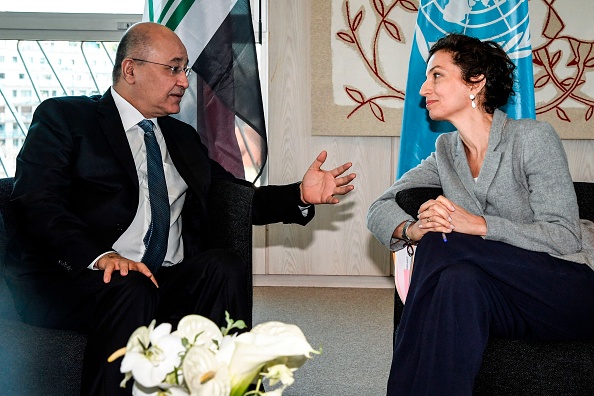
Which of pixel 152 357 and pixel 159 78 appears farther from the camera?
pixel 159 78

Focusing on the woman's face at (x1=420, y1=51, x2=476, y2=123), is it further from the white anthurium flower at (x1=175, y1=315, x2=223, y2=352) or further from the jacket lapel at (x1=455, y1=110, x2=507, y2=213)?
the white anthurium flower at (x1=175, y1=315, x2=223, y2=352)

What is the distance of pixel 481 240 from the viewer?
6.90ft

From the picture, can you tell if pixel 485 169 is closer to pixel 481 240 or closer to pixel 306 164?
pixel 481 240

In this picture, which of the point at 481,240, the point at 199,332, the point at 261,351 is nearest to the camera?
the point at 261,351

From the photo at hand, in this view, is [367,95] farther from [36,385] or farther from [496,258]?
[36,385]

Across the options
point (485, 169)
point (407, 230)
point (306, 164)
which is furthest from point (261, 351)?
point (306, 164)

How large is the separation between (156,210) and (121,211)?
0.11 meters

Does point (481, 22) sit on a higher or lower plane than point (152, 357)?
higher

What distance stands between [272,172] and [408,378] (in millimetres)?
2285

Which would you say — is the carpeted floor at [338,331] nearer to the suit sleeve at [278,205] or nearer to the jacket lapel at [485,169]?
the suit sleeve at [278,205]

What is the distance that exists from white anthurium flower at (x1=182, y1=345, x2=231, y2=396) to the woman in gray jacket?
115cm

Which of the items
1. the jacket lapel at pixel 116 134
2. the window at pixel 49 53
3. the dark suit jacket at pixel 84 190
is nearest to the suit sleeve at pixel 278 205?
the dark suit jacket at pixel 84 190

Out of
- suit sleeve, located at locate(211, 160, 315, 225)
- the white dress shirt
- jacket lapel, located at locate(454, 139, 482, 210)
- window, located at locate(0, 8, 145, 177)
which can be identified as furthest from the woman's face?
window, located at locate(0, 8, 145, 177)

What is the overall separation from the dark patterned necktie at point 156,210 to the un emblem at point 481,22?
Result: 1.47 meters
